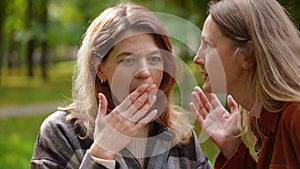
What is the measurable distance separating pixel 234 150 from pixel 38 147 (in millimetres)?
766

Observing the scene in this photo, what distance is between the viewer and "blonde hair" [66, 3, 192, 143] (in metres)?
2.46

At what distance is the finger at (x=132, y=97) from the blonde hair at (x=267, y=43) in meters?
0.35

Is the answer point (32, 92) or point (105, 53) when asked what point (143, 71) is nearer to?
point (105, 53)

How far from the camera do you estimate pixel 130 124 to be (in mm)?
2230

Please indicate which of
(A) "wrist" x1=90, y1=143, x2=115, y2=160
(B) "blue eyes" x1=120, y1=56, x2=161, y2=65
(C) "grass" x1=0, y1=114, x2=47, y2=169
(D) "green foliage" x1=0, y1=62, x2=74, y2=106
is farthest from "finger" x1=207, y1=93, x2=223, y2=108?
(D) "green foliage" x1=0, y1=62, x2=74, y2=106

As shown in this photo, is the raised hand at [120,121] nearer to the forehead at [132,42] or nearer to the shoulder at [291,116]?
the forehead at [132,42]

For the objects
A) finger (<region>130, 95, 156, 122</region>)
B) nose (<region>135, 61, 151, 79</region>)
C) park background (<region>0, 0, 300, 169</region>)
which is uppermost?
nose (<region>135, 61, 151, 79</region>)

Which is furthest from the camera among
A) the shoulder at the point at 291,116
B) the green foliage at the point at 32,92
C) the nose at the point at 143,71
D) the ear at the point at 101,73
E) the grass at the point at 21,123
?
the green foliage at the point at 32,92

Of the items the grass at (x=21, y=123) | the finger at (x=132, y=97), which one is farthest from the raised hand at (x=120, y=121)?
the grass at (x=21, y=123)

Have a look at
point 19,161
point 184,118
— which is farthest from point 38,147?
point 19,161

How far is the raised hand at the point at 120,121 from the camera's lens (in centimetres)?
223

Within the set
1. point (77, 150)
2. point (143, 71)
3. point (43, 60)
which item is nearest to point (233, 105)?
point (143, 71)

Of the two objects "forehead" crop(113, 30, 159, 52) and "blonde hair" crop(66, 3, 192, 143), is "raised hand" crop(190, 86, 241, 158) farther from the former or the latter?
"forehead" crop(113, 30, 159, 52)

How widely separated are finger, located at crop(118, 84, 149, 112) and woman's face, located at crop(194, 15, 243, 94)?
0.80 ft
